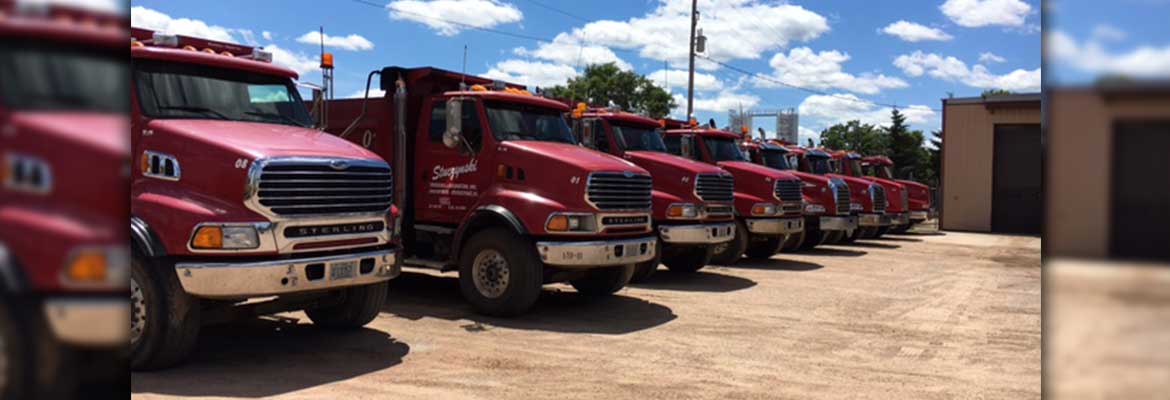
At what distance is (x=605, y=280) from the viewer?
915cm

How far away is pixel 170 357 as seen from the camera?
17.1 ft

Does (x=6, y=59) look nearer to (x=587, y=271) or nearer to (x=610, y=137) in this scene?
(x=587, y=271)

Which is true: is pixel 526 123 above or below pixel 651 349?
above

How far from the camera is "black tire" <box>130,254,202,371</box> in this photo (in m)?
5.04

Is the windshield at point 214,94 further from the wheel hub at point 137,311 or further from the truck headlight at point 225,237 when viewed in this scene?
the wheel hub at point 137,311

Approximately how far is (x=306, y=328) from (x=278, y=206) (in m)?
2.26

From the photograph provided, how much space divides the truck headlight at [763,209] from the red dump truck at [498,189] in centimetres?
462

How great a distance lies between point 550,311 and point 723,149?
602 cm

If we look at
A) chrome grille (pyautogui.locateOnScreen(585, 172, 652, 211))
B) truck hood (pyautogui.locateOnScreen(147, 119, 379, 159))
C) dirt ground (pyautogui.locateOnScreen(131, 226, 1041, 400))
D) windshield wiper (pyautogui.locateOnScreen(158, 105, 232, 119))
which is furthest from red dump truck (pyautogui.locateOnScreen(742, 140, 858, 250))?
windshield wiper (pyautogui.locateOnScreen(158, 105, 232, 119))

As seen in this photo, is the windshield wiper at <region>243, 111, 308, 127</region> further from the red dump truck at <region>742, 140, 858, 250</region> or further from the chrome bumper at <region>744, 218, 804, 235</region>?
the red dump truck at <region>742, 140, 858, 250</region>

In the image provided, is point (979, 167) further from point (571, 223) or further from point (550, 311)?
point (571, 223)

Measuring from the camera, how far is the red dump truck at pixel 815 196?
1588cm

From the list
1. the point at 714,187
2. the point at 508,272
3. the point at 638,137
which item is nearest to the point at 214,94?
the point at 508,272

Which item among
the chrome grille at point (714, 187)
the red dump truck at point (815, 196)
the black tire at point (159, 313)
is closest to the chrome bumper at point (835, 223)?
the red dump truck at point (815, 196)
